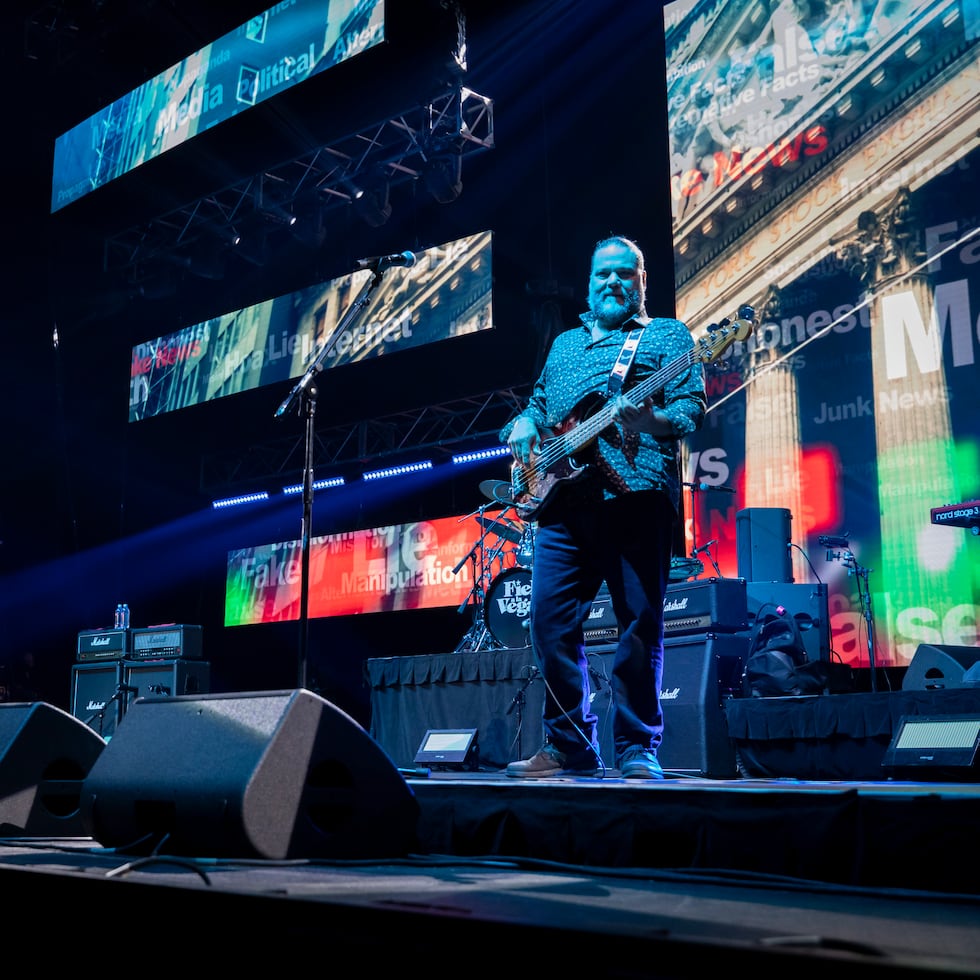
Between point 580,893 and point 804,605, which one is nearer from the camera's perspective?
point 580,893

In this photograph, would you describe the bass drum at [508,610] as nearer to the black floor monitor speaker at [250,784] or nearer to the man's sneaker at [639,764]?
the man's sneaker at [639,764]

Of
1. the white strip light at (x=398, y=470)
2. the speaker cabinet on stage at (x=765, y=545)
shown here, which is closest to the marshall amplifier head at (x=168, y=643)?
the white strip light at (x=398, y=470)

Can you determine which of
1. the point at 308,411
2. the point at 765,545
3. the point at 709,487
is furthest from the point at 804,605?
the point at 308,411

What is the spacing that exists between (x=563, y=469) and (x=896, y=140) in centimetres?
454

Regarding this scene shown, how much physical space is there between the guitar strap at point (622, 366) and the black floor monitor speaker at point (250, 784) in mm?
1434

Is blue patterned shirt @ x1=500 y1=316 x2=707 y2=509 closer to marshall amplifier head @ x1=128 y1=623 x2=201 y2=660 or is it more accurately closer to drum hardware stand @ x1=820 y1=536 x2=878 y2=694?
drum hardware stand @ x1=820 y1=536 x2=878 y2=694

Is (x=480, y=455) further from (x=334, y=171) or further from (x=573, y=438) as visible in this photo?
(x=573, y=438)

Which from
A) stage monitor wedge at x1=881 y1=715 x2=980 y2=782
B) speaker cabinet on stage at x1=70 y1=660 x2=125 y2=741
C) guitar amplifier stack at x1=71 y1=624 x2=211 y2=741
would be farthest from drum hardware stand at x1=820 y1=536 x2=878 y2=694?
speaker cabinet on stage at x1=70 y1=660 x2=125 y2=741

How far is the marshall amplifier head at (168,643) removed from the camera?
891 cm

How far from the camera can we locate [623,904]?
59.6 inches

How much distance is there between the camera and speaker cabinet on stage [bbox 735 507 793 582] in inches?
253

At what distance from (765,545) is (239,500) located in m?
6.83

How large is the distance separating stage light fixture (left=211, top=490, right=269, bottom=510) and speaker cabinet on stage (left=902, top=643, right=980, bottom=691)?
8.06m

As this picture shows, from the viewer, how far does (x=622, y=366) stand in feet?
10.4
